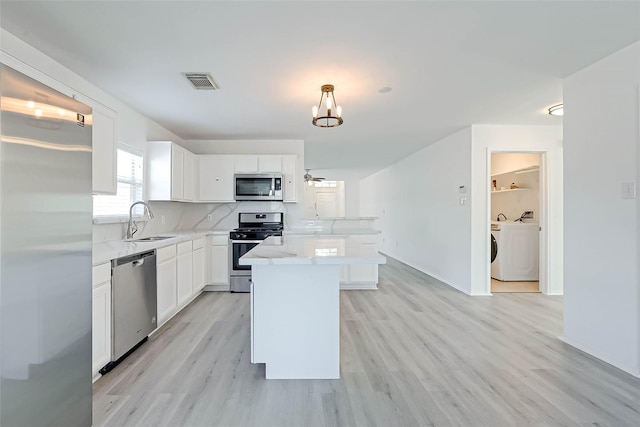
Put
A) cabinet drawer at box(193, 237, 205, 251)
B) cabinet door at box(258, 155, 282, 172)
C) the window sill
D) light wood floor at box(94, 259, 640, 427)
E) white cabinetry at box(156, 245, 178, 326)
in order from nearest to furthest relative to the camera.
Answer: light wood floor at box(94, 259, 640, 427)
the window sill
white cabinetry at box(156, 245, 178, 326)
cabinet drawer at box(193, 237, 205, 251)
cabinet door at box(258, 155, 282, 172)

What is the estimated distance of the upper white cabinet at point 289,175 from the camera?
4656 mm

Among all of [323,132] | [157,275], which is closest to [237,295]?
[157,275]

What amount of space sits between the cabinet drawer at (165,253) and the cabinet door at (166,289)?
31mm

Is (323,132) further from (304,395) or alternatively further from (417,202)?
(304,395)

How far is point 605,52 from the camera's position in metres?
2.28

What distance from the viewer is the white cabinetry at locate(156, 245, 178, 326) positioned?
290cm

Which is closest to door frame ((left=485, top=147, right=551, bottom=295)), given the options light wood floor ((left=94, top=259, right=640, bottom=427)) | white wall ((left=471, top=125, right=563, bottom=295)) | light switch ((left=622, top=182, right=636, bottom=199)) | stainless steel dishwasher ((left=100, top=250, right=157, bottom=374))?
white wall ((left=471, top=125, right=563, bottom=295))

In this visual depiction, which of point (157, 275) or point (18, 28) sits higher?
point (18, 28)

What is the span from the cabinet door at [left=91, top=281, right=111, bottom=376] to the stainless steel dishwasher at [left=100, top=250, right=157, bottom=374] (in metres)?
0.04

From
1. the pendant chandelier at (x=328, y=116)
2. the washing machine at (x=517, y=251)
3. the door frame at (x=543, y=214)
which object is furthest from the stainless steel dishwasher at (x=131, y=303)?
the washing machine at (x=517, y=251)

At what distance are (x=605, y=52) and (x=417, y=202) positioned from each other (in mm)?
4018

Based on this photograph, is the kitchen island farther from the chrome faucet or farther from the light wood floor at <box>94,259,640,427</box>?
the chrome faucet

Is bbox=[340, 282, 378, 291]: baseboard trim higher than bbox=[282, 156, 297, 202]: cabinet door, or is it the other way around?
bbox=[282, 156, 297, 202]: cabinet door

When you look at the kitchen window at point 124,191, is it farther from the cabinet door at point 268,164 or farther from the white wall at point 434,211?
the white wall at point 434,211
